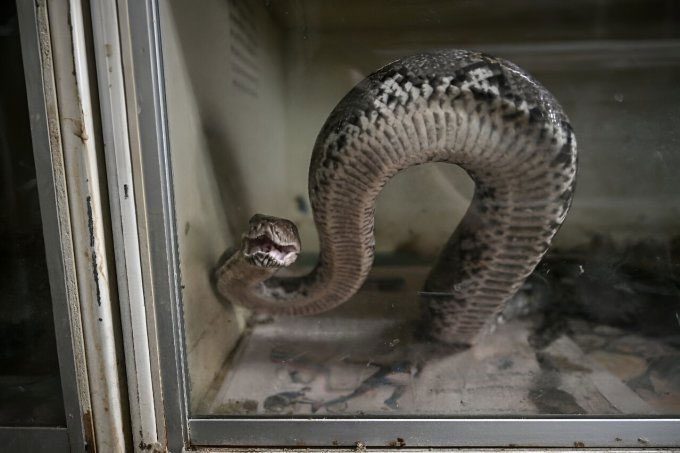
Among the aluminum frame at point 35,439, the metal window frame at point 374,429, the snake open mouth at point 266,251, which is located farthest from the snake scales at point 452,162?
the aluminum frame at point 35,439

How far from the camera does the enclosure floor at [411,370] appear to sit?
691 millimetres

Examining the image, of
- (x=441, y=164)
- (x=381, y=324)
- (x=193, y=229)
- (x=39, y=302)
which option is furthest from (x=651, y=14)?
(x=39, y=302)

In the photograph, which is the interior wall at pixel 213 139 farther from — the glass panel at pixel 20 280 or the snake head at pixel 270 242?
the glass panel at pixel 20 280

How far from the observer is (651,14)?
70 centimetres

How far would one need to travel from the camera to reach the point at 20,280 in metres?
0.61

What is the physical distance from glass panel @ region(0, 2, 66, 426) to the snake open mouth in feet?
0.95

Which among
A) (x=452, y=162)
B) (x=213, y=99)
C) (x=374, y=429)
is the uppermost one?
(x=213, y=99)

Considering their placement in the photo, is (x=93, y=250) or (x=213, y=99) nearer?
(x=93, y=250)

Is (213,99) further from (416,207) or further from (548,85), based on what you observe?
(548,85)

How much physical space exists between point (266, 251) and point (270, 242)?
2 centimetres

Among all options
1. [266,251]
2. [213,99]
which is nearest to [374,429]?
[266,251]

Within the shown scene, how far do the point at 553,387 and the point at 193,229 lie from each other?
66 cm

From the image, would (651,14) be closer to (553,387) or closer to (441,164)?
(441,164)

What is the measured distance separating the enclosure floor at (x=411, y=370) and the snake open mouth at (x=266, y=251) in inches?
5.6
